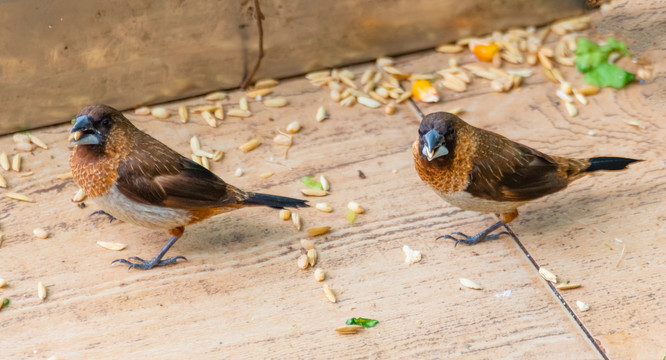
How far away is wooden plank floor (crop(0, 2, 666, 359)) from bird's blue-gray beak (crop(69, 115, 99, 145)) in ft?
1.97

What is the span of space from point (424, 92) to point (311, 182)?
1.00 metres

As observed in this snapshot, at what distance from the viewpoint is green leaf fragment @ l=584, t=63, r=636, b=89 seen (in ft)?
14.8

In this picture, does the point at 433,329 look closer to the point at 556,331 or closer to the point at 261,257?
the point at 556,331

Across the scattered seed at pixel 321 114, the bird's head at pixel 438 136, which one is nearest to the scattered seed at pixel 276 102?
the scattered seed at pixel 321 114

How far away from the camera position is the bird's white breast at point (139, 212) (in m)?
3.24

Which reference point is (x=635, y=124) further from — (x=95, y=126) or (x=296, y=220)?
(x=95, y=126)

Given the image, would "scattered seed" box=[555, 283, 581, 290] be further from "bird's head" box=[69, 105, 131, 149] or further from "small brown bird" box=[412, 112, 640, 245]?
"bird's head" box=[69, 105, 131, 149]

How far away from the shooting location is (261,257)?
11.5 ft

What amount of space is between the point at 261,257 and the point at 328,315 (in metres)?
0.48

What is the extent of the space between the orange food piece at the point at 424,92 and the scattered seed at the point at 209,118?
1180 millimetres

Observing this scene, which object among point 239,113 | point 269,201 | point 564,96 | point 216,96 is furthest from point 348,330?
point 564,96

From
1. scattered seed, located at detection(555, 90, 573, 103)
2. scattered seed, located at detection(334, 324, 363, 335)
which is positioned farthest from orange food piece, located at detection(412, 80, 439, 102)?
scattered seed, located at detection(334, 324, 363, 335)

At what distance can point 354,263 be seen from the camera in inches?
137

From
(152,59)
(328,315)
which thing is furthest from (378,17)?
(328,315)
